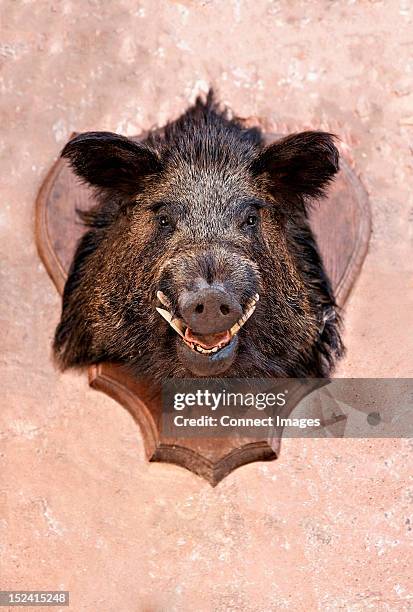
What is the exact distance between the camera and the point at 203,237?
290 centimetres

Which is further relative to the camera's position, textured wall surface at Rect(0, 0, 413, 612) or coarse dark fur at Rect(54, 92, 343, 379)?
textured wall surface at Rect(0, 0, 413, 612)

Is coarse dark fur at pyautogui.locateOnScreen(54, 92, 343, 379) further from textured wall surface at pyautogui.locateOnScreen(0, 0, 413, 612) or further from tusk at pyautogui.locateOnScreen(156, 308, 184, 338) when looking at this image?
textured wall surface at pyautogui.locateOnScreen(0, 0, 413, 612)

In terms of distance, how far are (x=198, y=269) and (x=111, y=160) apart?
18.8 inches

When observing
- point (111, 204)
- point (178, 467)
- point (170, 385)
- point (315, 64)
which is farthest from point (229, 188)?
point (315, 64)

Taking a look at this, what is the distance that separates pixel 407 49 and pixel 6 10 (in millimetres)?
1486

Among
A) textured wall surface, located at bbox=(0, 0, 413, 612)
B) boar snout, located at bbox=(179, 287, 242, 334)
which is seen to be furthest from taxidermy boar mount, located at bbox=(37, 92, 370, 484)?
textured wall surface, located at bbox=(0, 0, 413, 612)

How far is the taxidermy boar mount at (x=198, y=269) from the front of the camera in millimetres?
2859

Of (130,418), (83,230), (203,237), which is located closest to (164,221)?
(203,237)

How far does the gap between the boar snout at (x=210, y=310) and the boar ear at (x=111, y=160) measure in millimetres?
504

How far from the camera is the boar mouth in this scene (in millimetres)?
2803

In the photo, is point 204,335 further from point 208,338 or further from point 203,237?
point 203,237

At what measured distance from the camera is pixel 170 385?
11.0 ft

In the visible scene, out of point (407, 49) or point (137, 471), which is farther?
point (407, 49)

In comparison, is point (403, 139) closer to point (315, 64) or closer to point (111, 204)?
point (315, 64)
